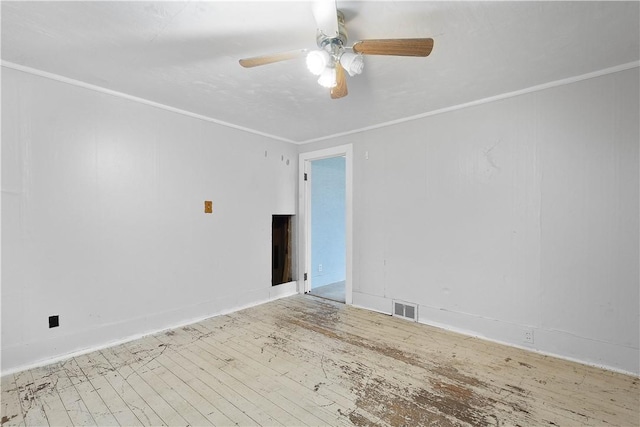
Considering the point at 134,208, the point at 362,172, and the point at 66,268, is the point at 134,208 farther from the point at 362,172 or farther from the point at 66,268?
the point at 362,172

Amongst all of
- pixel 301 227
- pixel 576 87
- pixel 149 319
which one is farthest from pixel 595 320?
pixel 149 319

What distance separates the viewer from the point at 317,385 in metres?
2.23

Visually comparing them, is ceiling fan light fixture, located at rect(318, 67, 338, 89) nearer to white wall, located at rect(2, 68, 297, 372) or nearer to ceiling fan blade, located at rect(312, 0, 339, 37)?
ceiling fan blade, located at rect(312, 0, 339, 37)

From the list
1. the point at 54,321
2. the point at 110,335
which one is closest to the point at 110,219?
the point at 54,321

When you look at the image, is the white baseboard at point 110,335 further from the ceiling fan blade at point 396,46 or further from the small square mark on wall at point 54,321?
the ceiling fan blade at point 396,46

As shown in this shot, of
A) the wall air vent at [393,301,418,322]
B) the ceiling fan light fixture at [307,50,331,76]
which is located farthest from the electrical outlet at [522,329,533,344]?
the ceiling fan light fixture at [307,50,331,76]

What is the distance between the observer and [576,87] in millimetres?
2584

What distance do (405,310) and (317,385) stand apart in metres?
1.75

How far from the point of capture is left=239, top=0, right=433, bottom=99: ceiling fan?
1.57 meters

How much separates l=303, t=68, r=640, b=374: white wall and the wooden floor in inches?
12.1

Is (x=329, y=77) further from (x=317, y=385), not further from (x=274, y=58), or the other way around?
(x=317, y=385)

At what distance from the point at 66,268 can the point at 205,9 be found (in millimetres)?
2489

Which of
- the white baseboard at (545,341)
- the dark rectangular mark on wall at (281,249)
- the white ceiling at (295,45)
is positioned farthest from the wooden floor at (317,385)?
the white ceiling at (295,45)

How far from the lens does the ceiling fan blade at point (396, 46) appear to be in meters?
1.57
